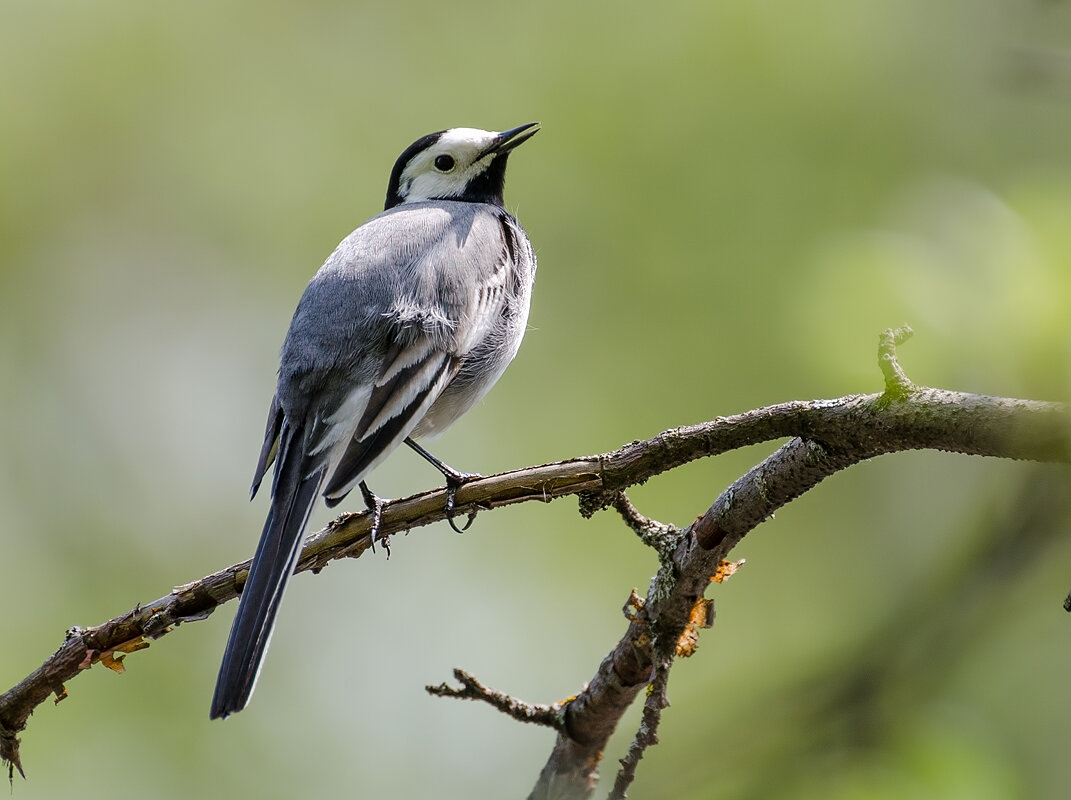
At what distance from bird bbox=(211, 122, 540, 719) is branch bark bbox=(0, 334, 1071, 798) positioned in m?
0.18

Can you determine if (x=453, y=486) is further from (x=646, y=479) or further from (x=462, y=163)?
(x=462, y=163)

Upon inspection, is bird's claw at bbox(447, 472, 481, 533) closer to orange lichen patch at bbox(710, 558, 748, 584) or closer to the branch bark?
the branch bark

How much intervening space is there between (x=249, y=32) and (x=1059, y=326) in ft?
30.4

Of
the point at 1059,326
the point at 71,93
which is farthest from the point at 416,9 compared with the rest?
the point at 1059,326

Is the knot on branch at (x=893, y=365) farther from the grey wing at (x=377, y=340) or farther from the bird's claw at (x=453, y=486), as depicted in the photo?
the grey wing at (x=377, y=340)

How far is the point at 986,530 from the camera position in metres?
1.59

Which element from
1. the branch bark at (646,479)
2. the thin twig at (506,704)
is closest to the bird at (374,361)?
the branch bark at (646,479)

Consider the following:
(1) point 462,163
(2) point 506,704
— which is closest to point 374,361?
(2) point 506,704

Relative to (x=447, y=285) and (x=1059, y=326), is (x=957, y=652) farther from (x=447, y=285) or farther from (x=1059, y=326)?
(x=447, y=285)

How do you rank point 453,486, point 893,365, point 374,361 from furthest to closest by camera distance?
point 374,361, point 453,486, point 893,365

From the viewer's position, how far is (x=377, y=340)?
4121mm

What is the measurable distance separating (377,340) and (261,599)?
123 centimetres

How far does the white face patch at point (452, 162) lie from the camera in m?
5.79

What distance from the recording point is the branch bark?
83.4 inches
